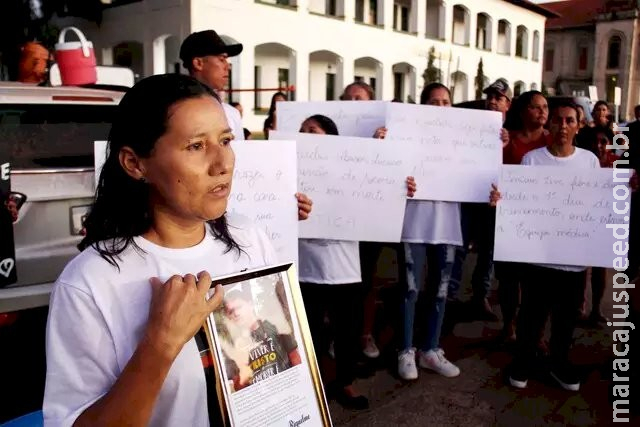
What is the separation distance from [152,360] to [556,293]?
3.39 m

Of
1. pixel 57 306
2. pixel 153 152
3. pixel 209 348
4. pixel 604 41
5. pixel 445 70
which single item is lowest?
pixel 209 348

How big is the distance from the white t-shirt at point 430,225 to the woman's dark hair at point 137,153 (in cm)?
264

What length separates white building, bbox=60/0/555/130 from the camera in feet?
60.6

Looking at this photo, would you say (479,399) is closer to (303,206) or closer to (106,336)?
(303,206)

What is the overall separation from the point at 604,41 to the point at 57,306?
6001 centimetres

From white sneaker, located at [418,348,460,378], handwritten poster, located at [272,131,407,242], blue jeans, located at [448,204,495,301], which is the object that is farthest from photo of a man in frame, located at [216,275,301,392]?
blue jeans, located at [448,204,495,301]

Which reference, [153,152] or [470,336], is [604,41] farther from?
[153,152]

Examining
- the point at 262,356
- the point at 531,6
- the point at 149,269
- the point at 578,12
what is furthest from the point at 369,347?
the point at 578,12

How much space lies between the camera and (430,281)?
4191 millimetres

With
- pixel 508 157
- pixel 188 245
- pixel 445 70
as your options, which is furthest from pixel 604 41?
pixel 188 245

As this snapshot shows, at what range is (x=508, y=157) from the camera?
15.7 feet

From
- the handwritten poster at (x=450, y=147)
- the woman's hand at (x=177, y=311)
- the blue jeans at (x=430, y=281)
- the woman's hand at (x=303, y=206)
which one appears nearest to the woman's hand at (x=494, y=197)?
the handwritten poster at (x=450, y=147)

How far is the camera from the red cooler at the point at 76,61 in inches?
208

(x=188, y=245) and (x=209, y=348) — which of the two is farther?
(x=188, y=245)
